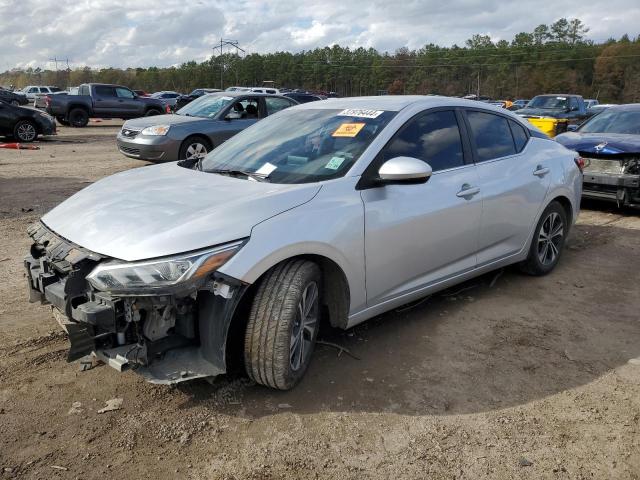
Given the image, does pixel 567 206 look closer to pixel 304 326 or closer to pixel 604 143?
pixel 604 143

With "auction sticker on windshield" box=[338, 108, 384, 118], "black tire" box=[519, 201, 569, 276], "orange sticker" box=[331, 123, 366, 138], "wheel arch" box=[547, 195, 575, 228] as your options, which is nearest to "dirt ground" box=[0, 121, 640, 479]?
"black tire" box=[519, 201, 569, 276]

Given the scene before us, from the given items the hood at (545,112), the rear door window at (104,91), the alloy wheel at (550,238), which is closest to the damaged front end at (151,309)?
the alloy wheel at (550,238)

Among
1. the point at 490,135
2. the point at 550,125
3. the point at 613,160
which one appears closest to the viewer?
the point at 490,135

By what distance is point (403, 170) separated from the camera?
3396mm

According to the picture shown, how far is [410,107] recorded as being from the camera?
13.1 feet

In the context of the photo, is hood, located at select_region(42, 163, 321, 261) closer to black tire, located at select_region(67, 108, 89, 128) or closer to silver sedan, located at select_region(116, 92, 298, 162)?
silver sedan, located at select_region(116, 92, 298, 162)

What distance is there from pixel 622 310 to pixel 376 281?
7.77 feet

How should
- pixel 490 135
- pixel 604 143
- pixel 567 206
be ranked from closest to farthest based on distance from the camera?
pixel 490 135 → pixel 567 206 → pixel 604 143

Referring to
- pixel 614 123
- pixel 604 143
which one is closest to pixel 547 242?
pixel 604 143

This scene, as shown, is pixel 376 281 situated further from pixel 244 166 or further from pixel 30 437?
pixel 30 437

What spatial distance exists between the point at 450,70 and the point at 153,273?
348ft

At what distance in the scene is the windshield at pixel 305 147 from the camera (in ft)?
11.7

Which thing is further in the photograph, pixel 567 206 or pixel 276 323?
pixel 567 206

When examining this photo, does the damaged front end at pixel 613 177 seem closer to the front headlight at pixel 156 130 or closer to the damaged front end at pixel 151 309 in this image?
the damaged front end at pixel 151 309
